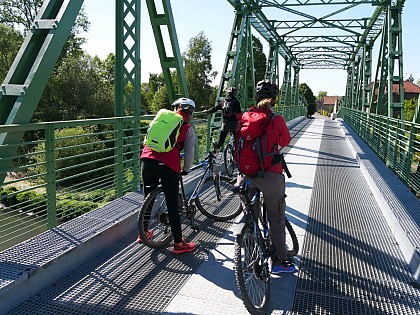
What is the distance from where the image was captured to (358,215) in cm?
553

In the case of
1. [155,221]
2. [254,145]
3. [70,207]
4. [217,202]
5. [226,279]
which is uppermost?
[254,145]

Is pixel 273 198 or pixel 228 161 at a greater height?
pixel 273 198

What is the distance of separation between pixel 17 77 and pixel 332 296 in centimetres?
387

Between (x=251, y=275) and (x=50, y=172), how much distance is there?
243cm

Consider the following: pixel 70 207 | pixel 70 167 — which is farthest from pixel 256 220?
pixel 70 207

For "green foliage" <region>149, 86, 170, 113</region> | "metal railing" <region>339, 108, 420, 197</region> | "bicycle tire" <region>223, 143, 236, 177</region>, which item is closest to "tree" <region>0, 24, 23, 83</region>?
"green foliage" <region>149, 86, 170, 113</region>

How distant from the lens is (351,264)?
3.93 meters

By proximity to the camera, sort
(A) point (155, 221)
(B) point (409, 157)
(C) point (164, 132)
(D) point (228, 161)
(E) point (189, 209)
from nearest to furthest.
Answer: (C) point (164, 132)
(A) point (155, 221)
(E) point (189, 209)
(B) point (409, 157)
(D) point (228, 161)

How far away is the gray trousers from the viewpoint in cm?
317

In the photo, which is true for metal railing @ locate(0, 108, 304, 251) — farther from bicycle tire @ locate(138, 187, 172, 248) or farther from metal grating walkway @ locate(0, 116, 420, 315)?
bicycle tire @ locate(138, 187, 172, 248)

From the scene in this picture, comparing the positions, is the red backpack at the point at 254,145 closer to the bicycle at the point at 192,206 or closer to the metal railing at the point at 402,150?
the bicycle at the point at 192,206

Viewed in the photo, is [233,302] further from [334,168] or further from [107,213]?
[334,168]

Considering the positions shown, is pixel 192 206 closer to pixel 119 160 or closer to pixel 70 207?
pixel 119 160

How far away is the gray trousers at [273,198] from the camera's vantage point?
3166mm
